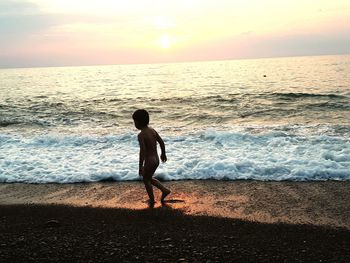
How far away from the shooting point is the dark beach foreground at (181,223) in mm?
4348

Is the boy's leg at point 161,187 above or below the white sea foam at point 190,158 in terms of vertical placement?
above

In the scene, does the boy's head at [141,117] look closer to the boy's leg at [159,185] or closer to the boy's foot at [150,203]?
the boy's leg at [159,185]

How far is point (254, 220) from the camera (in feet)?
17.9

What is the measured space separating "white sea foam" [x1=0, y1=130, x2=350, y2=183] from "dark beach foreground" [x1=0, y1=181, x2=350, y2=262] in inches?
19.3

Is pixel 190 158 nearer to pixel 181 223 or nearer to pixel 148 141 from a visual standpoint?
pixel 148 141

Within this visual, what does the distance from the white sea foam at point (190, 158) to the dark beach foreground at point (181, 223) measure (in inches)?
19.3

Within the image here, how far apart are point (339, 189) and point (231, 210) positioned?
90.3 inches

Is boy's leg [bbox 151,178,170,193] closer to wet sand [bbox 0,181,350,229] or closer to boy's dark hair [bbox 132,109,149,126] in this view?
wet sand [bbox 0,181,350,229]

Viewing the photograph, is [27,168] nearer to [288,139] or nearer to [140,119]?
[140,119]

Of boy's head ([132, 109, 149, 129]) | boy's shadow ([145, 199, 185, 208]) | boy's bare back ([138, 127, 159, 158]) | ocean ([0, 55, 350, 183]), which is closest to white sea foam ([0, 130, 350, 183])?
ocean ([0, 55, 350, 183])

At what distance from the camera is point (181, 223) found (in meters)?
→ 5.33

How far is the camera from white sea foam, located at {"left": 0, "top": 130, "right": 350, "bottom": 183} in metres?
7.79

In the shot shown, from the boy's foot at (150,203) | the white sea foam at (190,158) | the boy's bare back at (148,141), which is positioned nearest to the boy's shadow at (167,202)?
the boy's foot at (150,203)

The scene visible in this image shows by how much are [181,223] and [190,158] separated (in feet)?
12.1
